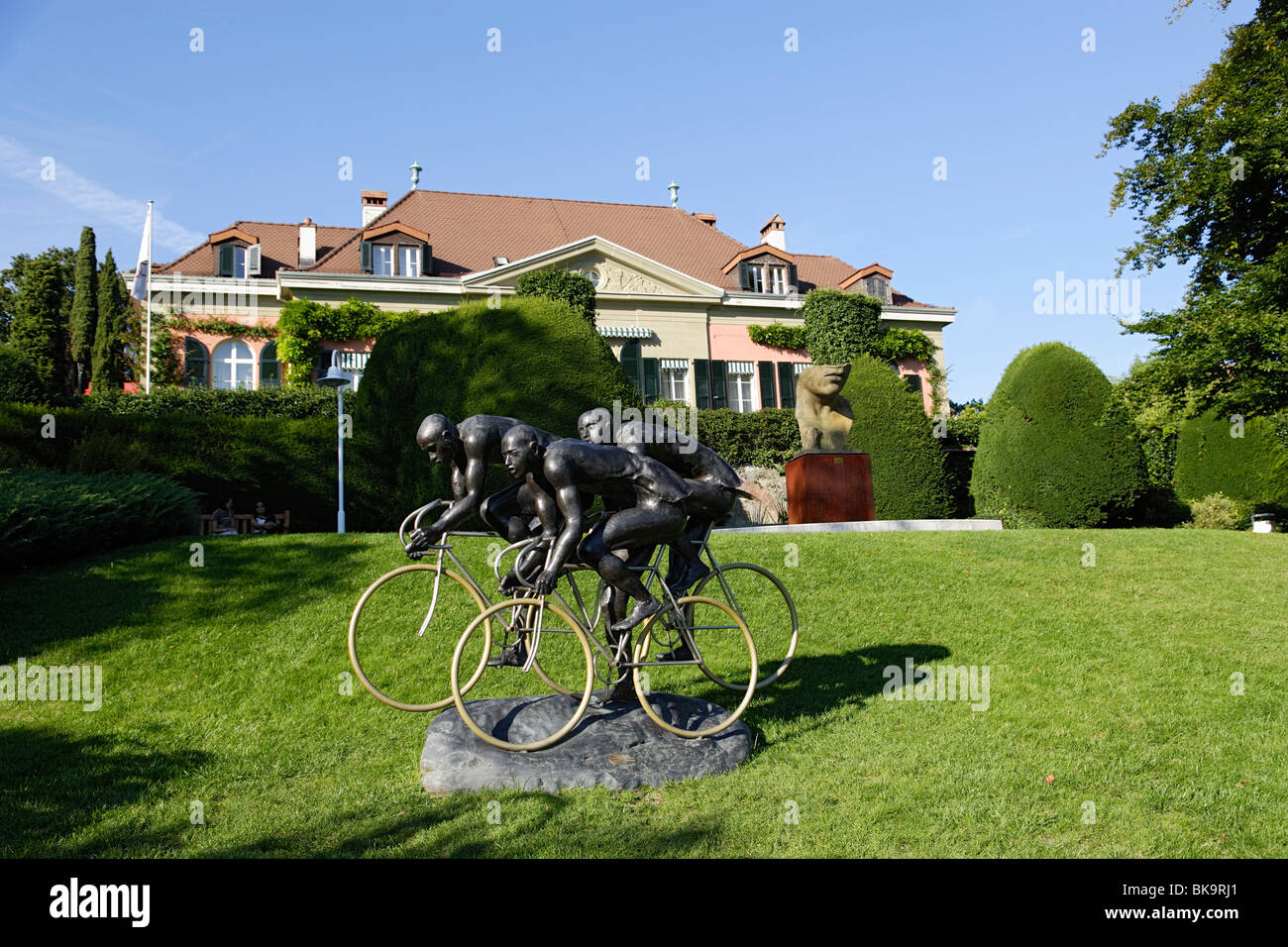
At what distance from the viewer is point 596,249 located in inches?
1310

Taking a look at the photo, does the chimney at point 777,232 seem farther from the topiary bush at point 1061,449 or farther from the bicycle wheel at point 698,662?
the bicycle wheel at point 698,662

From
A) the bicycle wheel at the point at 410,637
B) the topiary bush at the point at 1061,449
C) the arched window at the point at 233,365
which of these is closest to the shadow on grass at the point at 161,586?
the bicycle wheel at the point at 410,637

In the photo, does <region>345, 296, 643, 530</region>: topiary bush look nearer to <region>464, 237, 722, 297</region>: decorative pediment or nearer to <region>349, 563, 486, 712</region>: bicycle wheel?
<region>349, 563, 486, 712</region>: bicycle wheel

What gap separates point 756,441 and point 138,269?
22.7 metres

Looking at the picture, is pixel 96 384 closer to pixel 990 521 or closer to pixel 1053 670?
pixel 990 521

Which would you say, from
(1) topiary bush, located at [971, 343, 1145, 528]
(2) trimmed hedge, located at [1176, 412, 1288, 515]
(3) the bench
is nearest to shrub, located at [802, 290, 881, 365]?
(2) trimmed hedge, located at [1176, 412, 1288, 515]

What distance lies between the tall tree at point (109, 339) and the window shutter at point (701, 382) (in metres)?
21.3

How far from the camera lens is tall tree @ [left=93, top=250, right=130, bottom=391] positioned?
29609 mm

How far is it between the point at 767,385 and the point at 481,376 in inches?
927

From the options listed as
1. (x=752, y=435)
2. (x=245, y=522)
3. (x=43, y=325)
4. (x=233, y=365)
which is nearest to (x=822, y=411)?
(x=245, y=522)

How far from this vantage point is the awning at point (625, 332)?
3312cm

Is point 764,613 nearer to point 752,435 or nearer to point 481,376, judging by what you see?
point 481,376

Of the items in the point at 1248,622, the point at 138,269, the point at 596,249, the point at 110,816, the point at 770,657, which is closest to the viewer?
the point at 110,816
